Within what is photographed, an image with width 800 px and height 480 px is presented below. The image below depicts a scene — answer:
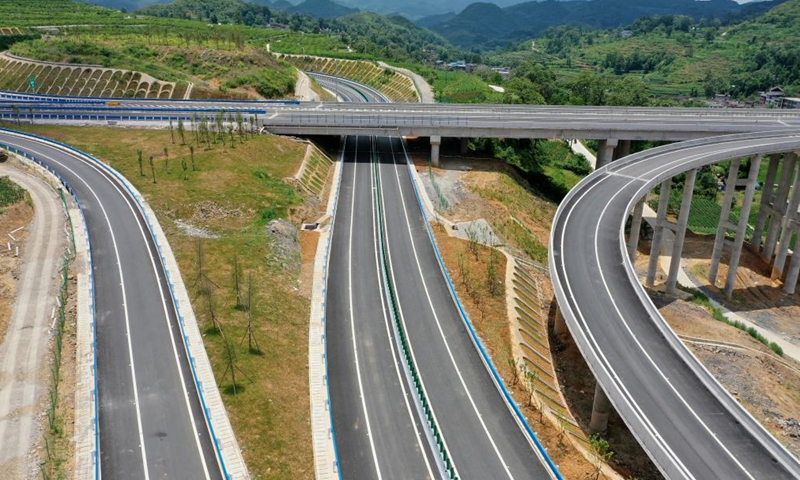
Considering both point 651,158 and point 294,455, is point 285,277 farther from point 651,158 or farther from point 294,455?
point 651,158

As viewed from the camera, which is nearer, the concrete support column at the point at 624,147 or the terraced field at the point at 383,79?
the concrete support column at the point at 624,147

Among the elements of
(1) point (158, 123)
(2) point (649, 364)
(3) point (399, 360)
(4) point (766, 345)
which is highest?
(1) point (158, 123)

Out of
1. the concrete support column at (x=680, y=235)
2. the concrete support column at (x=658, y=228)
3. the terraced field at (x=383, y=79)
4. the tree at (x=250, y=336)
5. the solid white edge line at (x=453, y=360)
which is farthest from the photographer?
the terraced field at (x=383, y=79)

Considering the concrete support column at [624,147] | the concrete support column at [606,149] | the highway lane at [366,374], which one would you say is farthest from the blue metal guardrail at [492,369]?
the concrete support column at [624,147]

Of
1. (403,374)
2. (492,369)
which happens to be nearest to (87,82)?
(403,374)

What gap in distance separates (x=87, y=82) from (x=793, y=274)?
140833 millimetres

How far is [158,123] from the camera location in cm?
10731

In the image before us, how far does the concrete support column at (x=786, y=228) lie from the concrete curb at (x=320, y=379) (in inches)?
2602

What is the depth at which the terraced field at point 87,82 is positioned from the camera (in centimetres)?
13100

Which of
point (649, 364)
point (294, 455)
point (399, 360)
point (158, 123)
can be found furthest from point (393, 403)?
point (158, 123)

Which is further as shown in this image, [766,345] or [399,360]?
[766,345]

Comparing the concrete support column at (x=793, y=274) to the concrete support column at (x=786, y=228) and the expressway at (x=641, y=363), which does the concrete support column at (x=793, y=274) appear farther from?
the expressway at (x=641, y=363)

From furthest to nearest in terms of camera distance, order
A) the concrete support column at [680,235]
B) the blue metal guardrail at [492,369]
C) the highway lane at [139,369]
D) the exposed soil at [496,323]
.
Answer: the concrete support column at [680,235] < the exposed soil at [496,323] < the blue metal guardrail at [492,369] < the highway lane at [139,369]

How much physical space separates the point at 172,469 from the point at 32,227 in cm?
4269
